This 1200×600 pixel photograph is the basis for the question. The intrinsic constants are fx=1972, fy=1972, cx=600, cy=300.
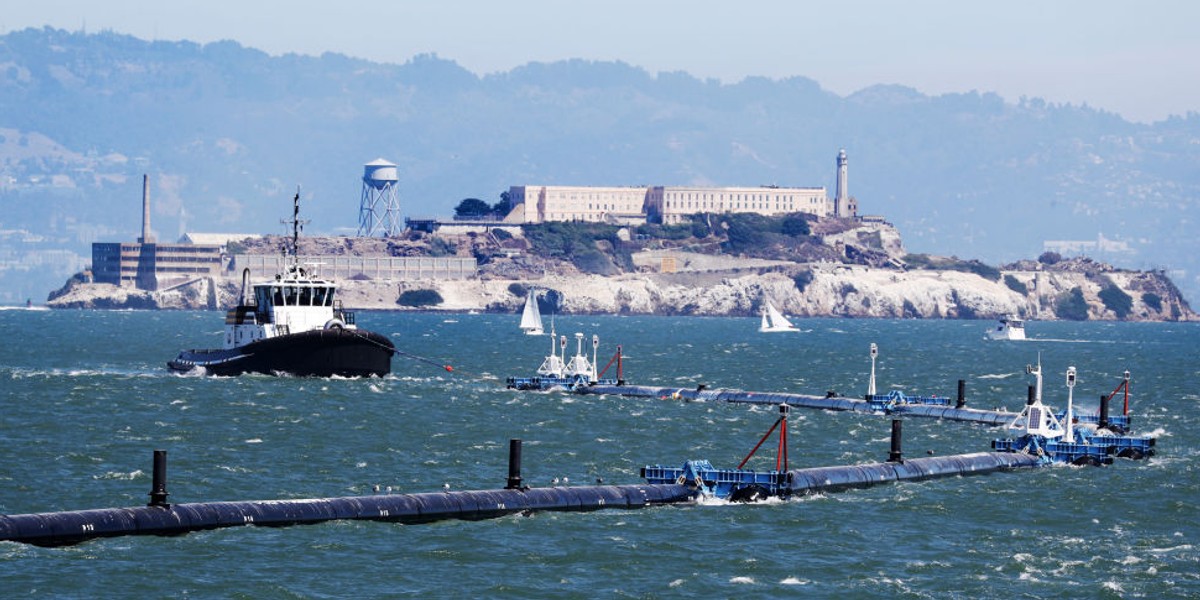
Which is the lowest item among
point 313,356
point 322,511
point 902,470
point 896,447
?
point 322,511

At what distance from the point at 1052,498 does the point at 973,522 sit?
19.6 feet

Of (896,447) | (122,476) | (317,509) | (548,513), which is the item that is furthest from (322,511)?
(896,447)

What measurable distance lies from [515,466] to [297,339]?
182ft

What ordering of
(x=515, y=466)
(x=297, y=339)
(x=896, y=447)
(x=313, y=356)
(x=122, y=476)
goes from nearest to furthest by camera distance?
(x=515, y=466) < (x=122, y=476) < (x=896, y=447) < (x=297, y=339) < (x=313, y=356)

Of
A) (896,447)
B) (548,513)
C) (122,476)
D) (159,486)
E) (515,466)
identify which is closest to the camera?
(159,486)

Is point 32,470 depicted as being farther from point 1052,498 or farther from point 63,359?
point 63,359

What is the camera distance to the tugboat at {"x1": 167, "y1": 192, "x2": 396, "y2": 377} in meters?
110

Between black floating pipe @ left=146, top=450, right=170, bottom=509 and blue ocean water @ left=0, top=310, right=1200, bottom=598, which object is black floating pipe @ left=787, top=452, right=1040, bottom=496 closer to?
blue ocean water @ left=0, top=310, right=1200, bottom=598

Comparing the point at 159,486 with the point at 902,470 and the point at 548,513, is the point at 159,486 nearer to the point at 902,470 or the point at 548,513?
the point at 548,513

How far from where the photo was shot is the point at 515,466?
55719 mm

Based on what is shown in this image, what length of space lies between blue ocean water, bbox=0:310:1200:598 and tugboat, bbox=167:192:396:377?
240 centimetres

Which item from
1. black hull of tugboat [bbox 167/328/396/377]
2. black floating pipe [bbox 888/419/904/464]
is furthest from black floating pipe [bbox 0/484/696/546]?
black hull of tugboat [bbox 167/328/396/377]

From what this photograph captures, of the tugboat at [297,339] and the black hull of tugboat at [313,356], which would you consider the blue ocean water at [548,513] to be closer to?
the black hull of tugboat at [313,356]

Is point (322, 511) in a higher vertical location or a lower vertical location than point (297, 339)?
lower
